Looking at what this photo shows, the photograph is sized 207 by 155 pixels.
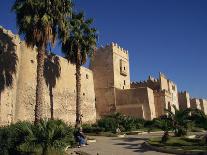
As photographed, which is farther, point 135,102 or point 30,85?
Result: point 135,102

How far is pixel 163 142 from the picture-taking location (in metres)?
18.9

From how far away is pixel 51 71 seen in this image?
96.7ft

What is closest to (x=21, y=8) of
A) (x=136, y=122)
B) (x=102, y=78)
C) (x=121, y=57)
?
(x=136, y=122)

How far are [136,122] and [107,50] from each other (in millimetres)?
11429

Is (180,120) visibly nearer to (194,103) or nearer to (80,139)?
(80,139)

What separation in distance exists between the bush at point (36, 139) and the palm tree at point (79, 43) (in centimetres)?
940

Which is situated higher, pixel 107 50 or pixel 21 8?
pixel 107 50

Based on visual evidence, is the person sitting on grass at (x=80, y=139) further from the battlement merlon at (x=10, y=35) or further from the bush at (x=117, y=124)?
the bush at (x=117, y=124)

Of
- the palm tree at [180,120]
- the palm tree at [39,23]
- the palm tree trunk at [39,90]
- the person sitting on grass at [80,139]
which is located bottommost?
the person sitting on grass at [80,139]

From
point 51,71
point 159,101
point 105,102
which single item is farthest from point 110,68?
point 51,71

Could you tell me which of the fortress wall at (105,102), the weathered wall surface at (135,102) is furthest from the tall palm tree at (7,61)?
the weathered wall surface at (135,102)

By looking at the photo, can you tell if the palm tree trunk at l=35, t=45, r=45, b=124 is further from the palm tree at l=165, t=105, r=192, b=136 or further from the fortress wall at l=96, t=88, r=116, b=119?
the fortress wall at l=96, t=88, r=116, b=119

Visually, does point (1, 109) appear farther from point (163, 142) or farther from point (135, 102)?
point (135, 102)

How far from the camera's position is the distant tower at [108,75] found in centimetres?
4053
